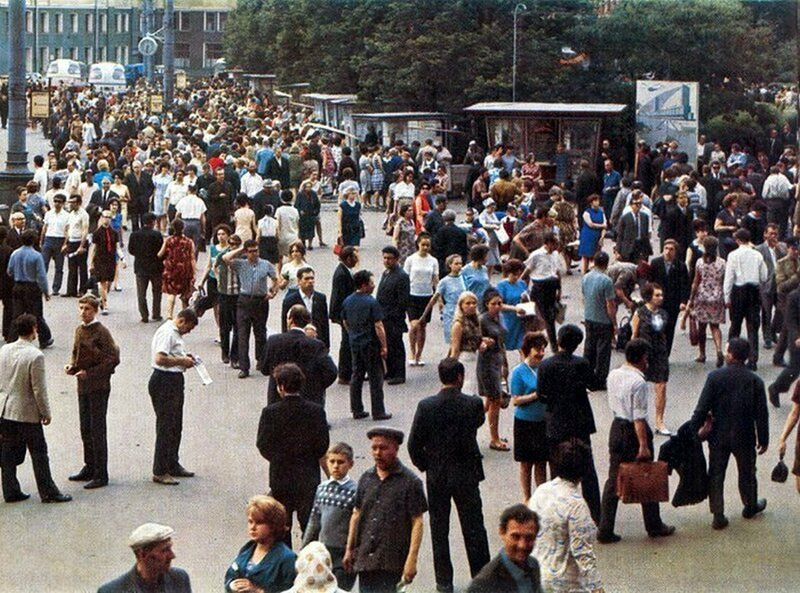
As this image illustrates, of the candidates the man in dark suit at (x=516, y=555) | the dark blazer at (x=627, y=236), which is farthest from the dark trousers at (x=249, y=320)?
the man in dark suit at (x=516, y=555)

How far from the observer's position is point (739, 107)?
1412 inches

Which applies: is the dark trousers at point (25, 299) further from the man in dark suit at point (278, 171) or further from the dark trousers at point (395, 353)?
the man in dark suit at point (278, 171)

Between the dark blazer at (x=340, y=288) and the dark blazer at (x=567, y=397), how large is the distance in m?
4.37

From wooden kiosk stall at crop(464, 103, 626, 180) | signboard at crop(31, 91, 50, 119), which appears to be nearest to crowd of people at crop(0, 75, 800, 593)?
wooden kiosk stall at crop(464, 103, 626, 180)

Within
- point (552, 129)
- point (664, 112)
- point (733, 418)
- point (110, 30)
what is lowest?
point (733, 418)

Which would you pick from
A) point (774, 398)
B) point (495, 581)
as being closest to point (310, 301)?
point (774, 398)

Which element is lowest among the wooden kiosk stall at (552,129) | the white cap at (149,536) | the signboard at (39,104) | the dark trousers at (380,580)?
the dark trousers at (380,580)

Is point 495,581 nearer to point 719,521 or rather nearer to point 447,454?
point 447,454

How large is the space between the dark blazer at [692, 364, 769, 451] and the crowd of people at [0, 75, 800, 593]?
1cm

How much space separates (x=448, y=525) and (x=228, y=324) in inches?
274

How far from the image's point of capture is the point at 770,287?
55.2ft

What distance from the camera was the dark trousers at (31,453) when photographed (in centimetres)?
1155

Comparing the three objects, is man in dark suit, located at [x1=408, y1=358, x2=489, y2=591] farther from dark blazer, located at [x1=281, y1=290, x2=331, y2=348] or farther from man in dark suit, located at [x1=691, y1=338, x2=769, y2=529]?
dark blazer, located at [x1=281, y1=290, x2=331, y2=348]

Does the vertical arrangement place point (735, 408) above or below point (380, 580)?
above
